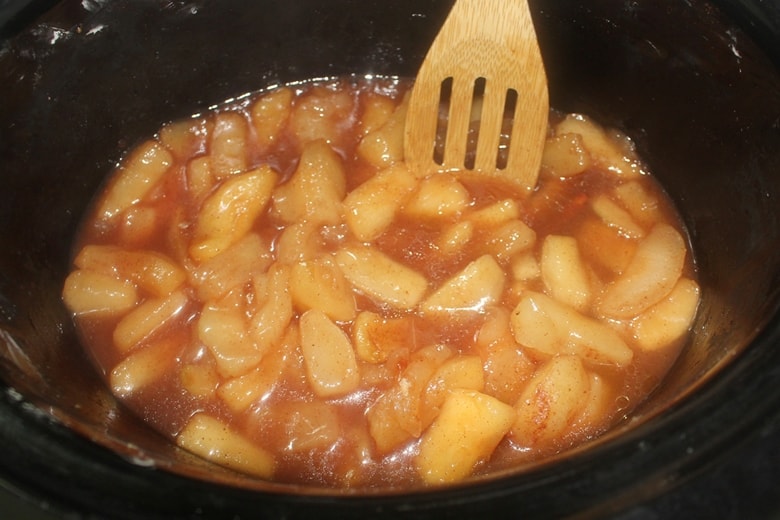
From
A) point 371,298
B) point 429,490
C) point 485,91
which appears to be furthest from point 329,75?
point 429,490

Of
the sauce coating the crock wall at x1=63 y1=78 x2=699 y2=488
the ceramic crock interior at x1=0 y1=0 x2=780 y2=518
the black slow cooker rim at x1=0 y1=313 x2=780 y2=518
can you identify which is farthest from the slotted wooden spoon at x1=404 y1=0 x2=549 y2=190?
the black slow cooker rim at x1=0 y1=313 x2=780 y2=518

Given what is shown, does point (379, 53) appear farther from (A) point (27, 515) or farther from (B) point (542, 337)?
(A) point (27, 515)

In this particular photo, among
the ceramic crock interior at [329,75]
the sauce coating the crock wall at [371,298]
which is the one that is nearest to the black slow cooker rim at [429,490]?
the ceramic crock interior at [329,75]

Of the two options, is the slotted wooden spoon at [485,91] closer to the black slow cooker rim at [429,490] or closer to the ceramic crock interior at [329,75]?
the ceramic crock interior at [329,75]

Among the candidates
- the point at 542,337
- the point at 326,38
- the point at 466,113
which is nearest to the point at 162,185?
the point at 326,38

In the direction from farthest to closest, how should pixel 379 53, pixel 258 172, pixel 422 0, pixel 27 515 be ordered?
1. pixel 379 53
2. pixel 422 0
3. pixel 258 172
4. pixel 27 515

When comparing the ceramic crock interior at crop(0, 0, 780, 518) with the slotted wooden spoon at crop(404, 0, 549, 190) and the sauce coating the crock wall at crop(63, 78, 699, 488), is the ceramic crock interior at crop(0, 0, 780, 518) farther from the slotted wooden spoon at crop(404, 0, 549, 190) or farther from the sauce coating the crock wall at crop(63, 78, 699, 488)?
the slotted wooden spoon at crop(404, 0, 549, 190)
